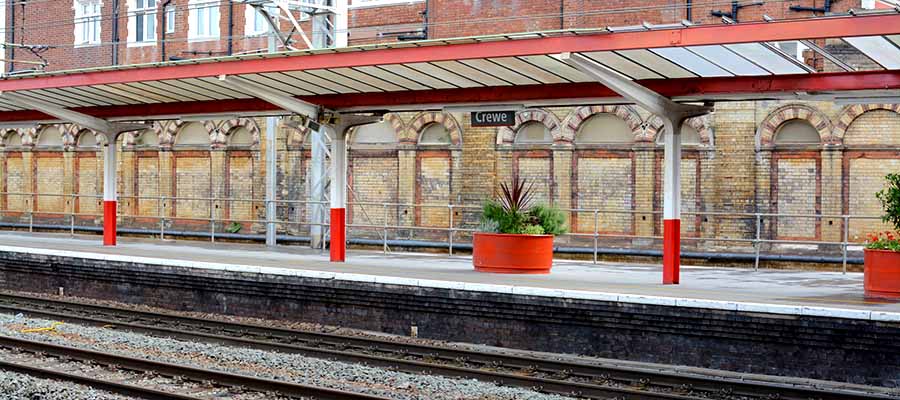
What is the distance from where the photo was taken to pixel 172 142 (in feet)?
105

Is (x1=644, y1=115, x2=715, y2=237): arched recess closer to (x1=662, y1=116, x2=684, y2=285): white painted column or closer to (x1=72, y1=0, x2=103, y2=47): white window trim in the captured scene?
(x1=662, y1=116, x2=684, y2=285): white painted column

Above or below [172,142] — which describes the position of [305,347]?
below

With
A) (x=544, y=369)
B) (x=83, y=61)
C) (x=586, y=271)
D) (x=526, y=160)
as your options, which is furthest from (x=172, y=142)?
(x=544, y=369)

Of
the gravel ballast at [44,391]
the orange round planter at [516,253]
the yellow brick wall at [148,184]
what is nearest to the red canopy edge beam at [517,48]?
the orange round planter at [516,253]

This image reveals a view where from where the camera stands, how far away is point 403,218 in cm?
2744

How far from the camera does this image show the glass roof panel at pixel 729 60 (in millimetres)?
13492

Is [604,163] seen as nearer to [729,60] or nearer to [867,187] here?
[867,187]

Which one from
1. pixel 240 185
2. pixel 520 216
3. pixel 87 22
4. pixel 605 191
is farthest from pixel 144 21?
pixel 520 216

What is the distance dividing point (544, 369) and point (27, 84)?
39.7 feet

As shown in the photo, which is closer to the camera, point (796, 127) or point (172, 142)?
point (796, 127)

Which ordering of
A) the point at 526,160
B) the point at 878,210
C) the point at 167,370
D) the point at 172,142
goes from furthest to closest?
the point at 172,142 → the point at 526,160 → the point at 878,210 → the point at 167,370

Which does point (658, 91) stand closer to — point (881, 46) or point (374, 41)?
point (881, 46)

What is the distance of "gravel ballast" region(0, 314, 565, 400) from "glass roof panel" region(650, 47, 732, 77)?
179 inches

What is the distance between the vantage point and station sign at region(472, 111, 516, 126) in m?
17.1
